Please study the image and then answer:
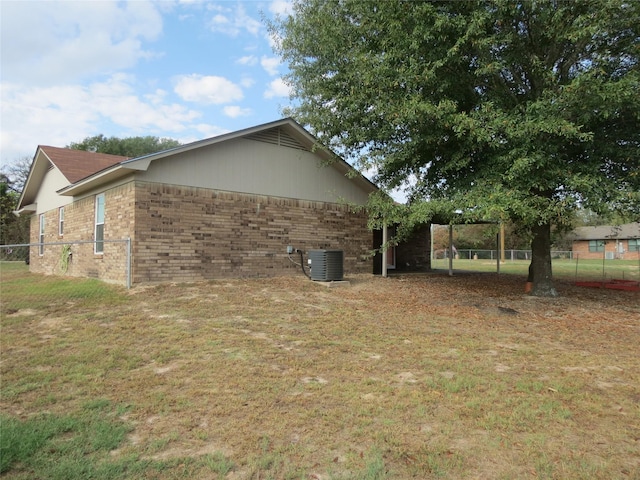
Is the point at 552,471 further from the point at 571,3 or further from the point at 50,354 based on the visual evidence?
the point at 571,3

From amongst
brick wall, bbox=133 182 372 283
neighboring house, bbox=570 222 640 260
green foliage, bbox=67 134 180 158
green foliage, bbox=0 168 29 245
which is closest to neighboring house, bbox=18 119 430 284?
brick wall, bbox=133 182 372 283

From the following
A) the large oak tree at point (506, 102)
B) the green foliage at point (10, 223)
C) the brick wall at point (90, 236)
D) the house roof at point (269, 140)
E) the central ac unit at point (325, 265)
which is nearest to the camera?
the large oak tree at point (506, 102)

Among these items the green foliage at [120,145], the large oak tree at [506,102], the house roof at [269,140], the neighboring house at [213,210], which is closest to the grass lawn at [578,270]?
the large oak tree at [506,102]

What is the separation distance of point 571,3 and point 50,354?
10191mm

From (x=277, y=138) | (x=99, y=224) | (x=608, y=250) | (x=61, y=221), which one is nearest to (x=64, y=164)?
(x=61, y=221)

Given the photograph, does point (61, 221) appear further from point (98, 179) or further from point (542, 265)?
point (542, 265)

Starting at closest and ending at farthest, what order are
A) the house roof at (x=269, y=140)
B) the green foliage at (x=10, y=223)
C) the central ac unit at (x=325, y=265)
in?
the house roof at (x=269, y=140)
the central ac unit at (x=325, y=265)
the green foliage at (x=10, y=223)

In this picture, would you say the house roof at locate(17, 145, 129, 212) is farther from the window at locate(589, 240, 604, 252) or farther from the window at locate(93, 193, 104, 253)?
the window at locate(589, 240, 604, 252)

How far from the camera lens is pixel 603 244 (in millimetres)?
46406

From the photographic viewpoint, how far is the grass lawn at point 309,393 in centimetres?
293

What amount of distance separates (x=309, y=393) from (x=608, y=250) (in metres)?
57.4

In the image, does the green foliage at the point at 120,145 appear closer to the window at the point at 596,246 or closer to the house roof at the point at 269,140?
the house roof at the point at 269,140

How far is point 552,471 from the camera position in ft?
9.20

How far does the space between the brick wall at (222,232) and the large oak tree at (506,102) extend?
314cm
